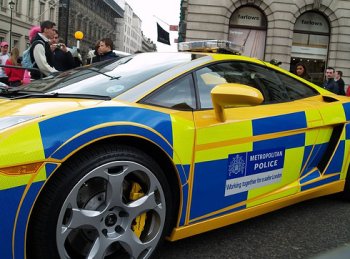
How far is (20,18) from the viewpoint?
46.8 metres

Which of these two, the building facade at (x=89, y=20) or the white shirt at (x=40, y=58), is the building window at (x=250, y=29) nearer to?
the white shirt at (x=40, y=58)

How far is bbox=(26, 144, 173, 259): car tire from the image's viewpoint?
1.81m

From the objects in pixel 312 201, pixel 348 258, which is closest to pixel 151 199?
pixel 348 258

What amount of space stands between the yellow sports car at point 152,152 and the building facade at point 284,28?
52.0 feet

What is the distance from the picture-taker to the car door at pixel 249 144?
7.83 feet

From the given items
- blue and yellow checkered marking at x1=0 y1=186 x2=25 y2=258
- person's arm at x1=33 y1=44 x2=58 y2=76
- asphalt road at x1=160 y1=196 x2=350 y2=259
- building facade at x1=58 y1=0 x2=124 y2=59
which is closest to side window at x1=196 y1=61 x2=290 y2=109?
asphalt road at x1=160 y1=196 x2=350 y2=259

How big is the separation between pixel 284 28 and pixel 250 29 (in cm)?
146

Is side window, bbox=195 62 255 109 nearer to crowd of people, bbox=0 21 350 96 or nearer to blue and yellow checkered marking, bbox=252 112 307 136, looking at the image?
blue and yellow checkered marking, bbox=252 112 307 136

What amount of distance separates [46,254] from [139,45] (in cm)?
16404

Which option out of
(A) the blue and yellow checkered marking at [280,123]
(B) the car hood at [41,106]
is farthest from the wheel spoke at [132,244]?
(A) the blue and yellow checkered marking at [280,123]

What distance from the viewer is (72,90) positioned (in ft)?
8.27

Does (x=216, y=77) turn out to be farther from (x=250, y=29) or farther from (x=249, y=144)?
(x=250, y=29)

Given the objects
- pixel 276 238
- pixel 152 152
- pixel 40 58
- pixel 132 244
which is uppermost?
pixel 40 58

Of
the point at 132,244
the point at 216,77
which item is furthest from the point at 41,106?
the point at 216,77
